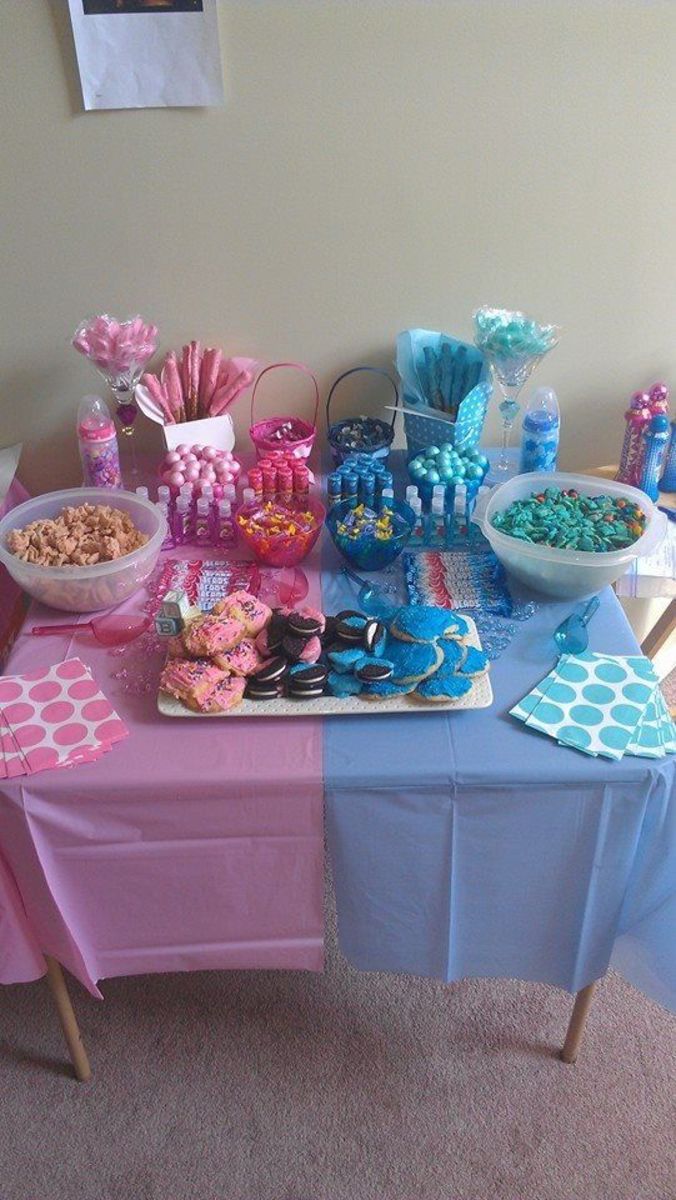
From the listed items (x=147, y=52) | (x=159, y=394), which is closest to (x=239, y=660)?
(x=159, y=394)

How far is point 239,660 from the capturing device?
49.3 inches

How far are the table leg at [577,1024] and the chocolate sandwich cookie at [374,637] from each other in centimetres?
62

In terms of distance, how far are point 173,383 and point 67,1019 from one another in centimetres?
109

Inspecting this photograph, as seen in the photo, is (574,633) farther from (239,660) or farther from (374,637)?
(239,660)

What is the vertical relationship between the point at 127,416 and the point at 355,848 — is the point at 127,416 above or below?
above

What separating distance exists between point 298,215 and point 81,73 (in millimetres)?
407

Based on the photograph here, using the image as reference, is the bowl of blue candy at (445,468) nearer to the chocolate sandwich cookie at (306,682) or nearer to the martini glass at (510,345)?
the martini glass at (510,345)

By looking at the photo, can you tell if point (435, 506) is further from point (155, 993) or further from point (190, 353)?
point (155, 993)

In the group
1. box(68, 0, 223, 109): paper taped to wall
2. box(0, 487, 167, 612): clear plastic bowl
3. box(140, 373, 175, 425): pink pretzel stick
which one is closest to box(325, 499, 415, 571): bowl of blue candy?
box(0, 487, 167, 612): clear plastic bowl

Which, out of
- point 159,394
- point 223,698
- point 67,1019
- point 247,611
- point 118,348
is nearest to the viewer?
point 223,698

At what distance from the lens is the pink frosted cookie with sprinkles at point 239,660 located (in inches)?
49.0

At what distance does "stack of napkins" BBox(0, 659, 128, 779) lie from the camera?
1164mm

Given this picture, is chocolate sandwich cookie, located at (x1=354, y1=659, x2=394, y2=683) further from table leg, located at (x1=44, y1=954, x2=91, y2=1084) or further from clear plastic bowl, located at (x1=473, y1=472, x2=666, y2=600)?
table leg, located at (x1=44, y1=954, x2=91, y2=1084)

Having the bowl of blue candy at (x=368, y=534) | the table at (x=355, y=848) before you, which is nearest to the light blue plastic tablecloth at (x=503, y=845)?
the table at (x=355, y=848)
